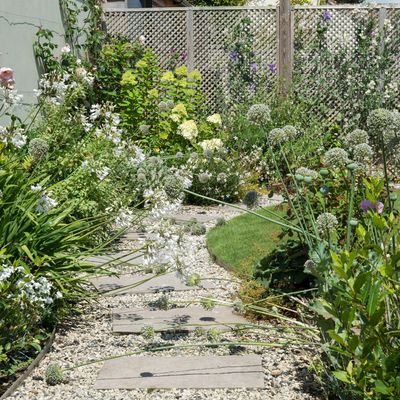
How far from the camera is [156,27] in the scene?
11180 millimetres

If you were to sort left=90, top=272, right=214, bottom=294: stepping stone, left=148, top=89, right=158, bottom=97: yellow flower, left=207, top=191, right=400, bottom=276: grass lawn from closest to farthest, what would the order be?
left=90, top=272, right=214, bottom=294: stepping stone < left=207, top=191, right=400, bottom=276: grass lawn < left=148, top=89, right=158, bottom=97: yellow flower

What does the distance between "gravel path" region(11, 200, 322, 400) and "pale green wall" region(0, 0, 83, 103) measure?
374 centimetres

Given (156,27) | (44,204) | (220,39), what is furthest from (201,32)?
(44,204)

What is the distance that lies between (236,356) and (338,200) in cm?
147

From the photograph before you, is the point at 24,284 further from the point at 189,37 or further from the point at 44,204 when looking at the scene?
the point at 189,37

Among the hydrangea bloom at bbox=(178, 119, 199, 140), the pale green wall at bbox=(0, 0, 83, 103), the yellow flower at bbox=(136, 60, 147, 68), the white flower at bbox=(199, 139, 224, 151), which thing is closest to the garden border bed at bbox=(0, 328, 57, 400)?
the pale green wall at bbox=(0, 0, 83, 103)

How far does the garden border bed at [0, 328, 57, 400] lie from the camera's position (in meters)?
3.30

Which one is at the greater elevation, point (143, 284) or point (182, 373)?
point (182, 373)

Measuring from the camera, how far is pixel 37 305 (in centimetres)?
359

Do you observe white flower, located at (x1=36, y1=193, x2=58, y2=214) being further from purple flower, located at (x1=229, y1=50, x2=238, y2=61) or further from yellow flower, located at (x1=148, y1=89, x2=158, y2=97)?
purple flower, located at (x1=229, y1=50, x2=238, y2=61)

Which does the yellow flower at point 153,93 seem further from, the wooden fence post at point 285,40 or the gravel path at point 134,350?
the gravel path at point 134,350

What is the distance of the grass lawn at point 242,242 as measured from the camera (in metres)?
5.47

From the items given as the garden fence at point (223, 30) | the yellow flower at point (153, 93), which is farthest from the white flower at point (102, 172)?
the garden fence at point (223, 30)

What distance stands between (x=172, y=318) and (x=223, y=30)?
7668 mm
